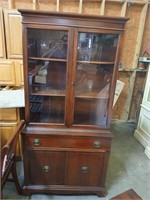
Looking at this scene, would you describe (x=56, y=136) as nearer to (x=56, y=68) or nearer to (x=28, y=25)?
(x=56, y=68)

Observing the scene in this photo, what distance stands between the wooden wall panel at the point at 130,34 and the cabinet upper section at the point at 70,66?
5.15ft

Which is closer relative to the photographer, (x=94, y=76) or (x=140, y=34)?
(x=94, y=76)

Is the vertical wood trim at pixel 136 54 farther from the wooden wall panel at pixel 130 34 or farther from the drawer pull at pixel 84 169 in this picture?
the drawer pull at pixel 84 169

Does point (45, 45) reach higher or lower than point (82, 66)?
higher

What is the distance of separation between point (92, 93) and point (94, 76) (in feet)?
0.57

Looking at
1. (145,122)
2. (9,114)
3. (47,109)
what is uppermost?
(47,109)

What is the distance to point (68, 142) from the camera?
5.24 feet

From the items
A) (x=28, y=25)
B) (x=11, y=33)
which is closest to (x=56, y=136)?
(x=28, y=25)

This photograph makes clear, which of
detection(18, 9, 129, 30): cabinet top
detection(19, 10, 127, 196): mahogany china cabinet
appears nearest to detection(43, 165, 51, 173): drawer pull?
detection(19, 10, 127, 196): mahogany china cabinet

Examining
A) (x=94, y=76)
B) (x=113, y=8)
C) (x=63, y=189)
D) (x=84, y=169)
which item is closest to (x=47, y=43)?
(x=94, y=76)

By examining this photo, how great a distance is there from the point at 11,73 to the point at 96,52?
4.18ft

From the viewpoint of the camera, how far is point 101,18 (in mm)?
1310

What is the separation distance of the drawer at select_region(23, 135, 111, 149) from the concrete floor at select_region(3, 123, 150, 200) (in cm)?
61

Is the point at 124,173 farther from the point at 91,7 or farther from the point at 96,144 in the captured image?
the point at 91,7
